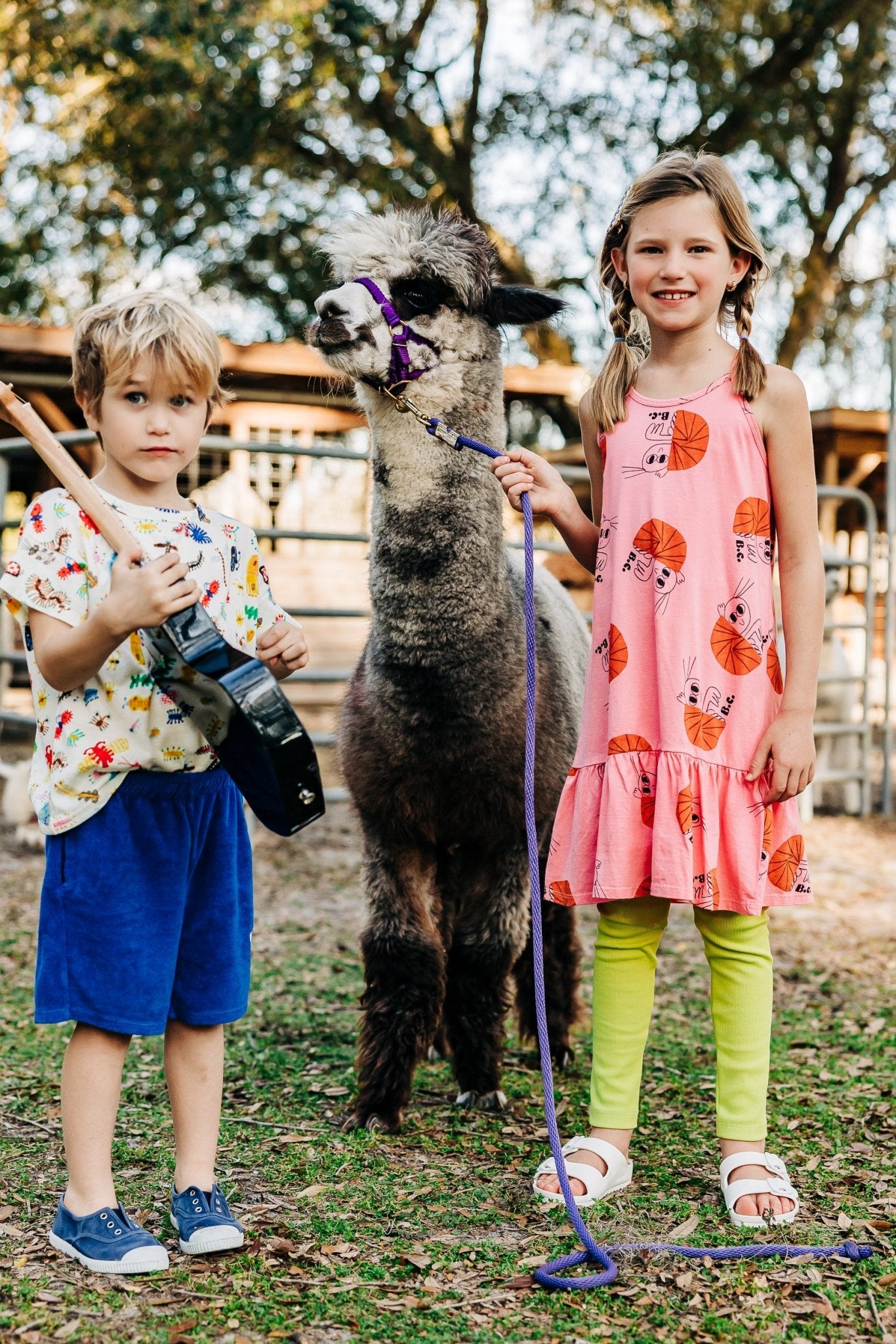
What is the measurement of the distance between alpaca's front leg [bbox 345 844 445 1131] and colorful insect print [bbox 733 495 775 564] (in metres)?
0.99

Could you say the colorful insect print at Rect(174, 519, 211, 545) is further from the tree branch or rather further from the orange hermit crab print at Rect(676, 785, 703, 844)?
the tree branch

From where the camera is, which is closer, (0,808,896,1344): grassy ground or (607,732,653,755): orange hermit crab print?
(0,808,896,1344): grassy ground

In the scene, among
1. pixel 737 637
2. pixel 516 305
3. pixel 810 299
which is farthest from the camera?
pixel 810 299

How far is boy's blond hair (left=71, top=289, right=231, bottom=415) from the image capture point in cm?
192

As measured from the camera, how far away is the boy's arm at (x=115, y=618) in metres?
1.76

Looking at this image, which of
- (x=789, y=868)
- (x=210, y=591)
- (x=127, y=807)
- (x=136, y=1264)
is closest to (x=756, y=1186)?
(x=789, y=868)

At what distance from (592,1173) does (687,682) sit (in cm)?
89

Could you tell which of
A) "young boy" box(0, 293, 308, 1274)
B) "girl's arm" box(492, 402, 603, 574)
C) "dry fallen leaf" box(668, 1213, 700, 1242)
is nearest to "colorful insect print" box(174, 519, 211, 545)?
"young boy" box(0, 293, 308, 1274)

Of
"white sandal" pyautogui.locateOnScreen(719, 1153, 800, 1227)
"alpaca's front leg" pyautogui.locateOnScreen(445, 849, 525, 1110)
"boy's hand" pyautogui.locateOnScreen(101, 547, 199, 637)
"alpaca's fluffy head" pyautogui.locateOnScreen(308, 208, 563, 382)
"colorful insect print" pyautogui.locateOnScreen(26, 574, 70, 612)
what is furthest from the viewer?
"alpaca's front leg" pyautogui.locateOnScreen(445, 849, 525, 1110)

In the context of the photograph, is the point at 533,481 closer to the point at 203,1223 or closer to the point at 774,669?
the point at 774,669

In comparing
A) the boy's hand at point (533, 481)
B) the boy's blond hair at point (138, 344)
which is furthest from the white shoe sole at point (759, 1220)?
the boy's blond hair at point (138, 344)

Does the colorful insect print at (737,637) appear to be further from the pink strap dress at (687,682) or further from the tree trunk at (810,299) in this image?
the tree trunk at (810,299)

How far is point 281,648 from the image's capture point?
205 centimetres

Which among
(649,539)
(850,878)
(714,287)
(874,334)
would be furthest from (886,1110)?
(874,334)
